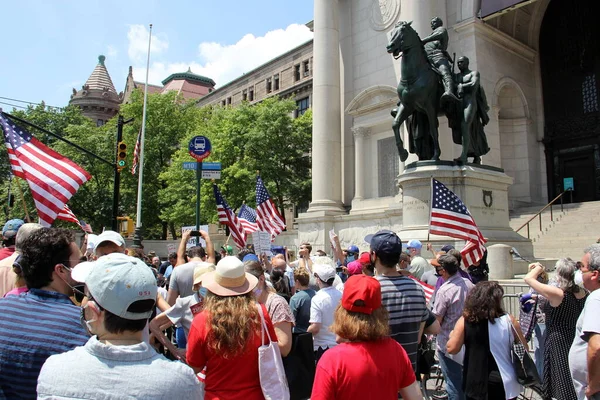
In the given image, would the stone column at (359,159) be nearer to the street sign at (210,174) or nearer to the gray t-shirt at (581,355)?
the street sign at (210,174)

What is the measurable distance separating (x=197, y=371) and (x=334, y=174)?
2291 centimetres

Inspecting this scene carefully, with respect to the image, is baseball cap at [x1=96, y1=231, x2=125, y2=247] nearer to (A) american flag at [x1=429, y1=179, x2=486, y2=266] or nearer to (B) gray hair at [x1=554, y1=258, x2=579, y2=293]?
(B) gray hair at [x1=554, y1=258, x2=579, y2=293]

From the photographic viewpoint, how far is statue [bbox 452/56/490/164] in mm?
14703

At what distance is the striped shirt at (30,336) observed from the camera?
2574 millimetres

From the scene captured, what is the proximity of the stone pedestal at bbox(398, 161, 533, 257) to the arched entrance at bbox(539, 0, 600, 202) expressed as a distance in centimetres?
1299

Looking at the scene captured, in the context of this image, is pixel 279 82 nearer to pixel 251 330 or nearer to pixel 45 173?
pixel 45 173

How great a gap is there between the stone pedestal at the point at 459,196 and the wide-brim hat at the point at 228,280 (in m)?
10.7

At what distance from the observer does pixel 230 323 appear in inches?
136

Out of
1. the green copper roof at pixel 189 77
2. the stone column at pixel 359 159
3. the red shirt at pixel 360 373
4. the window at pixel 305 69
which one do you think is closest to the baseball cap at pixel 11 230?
→ the red shirt at pixel 360 373

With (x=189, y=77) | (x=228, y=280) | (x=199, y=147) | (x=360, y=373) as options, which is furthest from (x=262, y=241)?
(x=189, y=77)

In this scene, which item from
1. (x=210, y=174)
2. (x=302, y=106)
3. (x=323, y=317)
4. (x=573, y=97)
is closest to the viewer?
(x=323, y=317)

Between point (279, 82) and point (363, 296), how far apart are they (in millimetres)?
56122

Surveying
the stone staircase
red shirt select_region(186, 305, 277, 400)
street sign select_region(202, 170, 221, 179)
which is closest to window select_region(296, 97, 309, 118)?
the stone staircase

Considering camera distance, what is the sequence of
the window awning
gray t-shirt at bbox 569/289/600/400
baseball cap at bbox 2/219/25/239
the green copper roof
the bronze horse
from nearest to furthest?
gray t-shirt at bbox 569/289/600/400 < baseball cap at bbox 2/219/25/239 < the bronze horse < the window awning < the green copper roof
